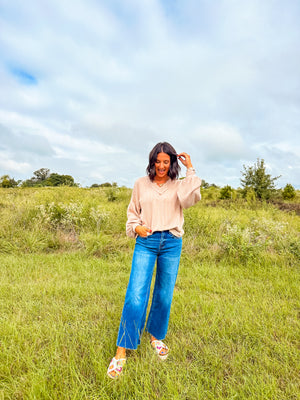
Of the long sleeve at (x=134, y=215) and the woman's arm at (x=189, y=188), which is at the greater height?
the woman's arm at (x=189, y=188)

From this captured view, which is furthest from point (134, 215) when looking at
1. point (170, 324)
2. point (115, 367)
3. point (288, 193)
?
point (288, 193)

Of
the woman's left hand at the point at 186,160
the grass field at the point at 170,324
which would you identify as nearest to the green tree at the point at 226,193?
the grass field at the point at 170,324

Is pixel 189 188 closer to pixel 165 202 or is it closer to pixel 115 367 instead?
pixel 165 202

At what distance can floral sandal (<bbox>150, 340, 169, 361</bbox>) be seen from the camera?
2126 mm

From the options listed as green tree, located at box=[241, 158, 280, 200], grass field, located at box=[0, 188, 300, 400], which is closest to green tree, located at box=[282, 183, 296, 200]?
green tree, located at box=[241, 158, 280, 200]

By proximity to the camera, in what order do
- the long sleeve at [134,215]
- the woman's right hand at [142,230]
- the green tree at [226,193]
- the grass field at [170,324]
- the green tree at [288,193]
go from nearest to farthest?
the grass field at [170,324], the woman's right hand at [142,230], the long sleeve at [134,215], the green tree at [226,193], the green tree at [288,193]

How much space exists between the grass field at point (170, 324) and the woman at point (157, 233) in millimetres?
254

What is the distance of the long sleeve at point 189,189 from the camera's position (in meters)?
2.02

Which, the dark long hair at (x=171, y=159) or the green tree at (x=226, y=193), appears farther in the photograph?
the green tree at (x=226, y=193)

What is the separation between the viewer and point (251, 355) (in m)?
2.17

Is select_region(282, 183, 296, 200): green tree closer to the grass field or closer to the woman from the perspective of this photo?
the grass field

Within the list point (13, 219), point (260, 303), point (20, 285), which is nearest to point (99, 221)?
point (13, 219)

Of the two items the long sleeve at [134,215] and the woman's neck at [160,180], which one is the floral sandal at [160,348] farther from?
the woman's neck at [160,180]

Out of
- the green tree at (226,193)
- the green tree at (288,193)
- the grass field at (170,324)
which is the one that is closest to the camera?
the grass field at (170,324)
